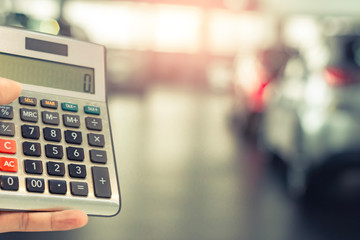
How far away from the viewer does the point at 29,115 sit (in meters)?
1.19

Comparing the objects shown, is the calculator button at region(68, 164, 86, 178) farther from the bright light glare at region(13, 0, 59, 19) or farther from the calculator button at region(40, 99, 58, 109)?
the bright light glare at region(13, 0, 59, 19)

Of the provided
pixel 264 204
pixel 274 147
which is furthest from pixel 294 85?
pixel 264 204

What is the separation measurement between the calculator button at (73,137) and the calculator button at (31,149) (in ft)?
0.23

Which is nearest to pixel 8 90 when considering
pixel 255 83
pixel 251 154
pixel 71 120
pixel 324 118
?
pixel 71 120

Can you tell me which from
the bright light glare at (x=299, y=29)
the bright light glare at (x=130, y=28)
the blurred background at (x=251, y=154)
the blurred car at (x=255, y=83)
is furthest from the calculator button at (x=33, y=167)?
the bright light glare at (x=299, y=29)

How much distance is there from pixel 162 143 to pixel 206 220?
322cm

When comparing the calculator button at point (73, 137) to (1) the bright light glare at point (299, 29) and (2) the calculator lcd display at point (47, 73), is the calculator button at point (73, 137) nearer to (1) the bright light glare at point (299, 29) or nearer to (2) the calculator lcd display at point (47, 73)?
(2) the calculator lcd display at point (47, 73)

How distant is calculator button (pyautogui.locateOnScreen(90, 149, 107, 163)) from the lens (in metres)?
1.21

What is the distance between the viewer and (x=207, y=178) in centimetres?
520

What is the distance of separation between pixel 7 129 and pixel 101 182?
0.67 feet

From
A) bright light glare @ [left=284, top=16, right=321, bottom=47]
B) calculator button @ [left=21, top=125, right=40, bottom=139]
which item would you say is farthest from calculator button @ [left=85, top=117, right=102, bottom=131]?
bright light glare @ [left=284, top=16, right=321, bottom=47]

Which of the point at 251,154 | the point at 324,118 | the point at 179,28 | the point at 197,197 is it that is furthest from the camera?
the point at 179,28

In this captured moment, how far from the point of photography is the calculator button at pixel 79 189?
3.76 ft

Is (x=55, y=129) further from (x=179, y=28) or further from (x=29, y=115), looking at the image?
(x=179, y=28)
